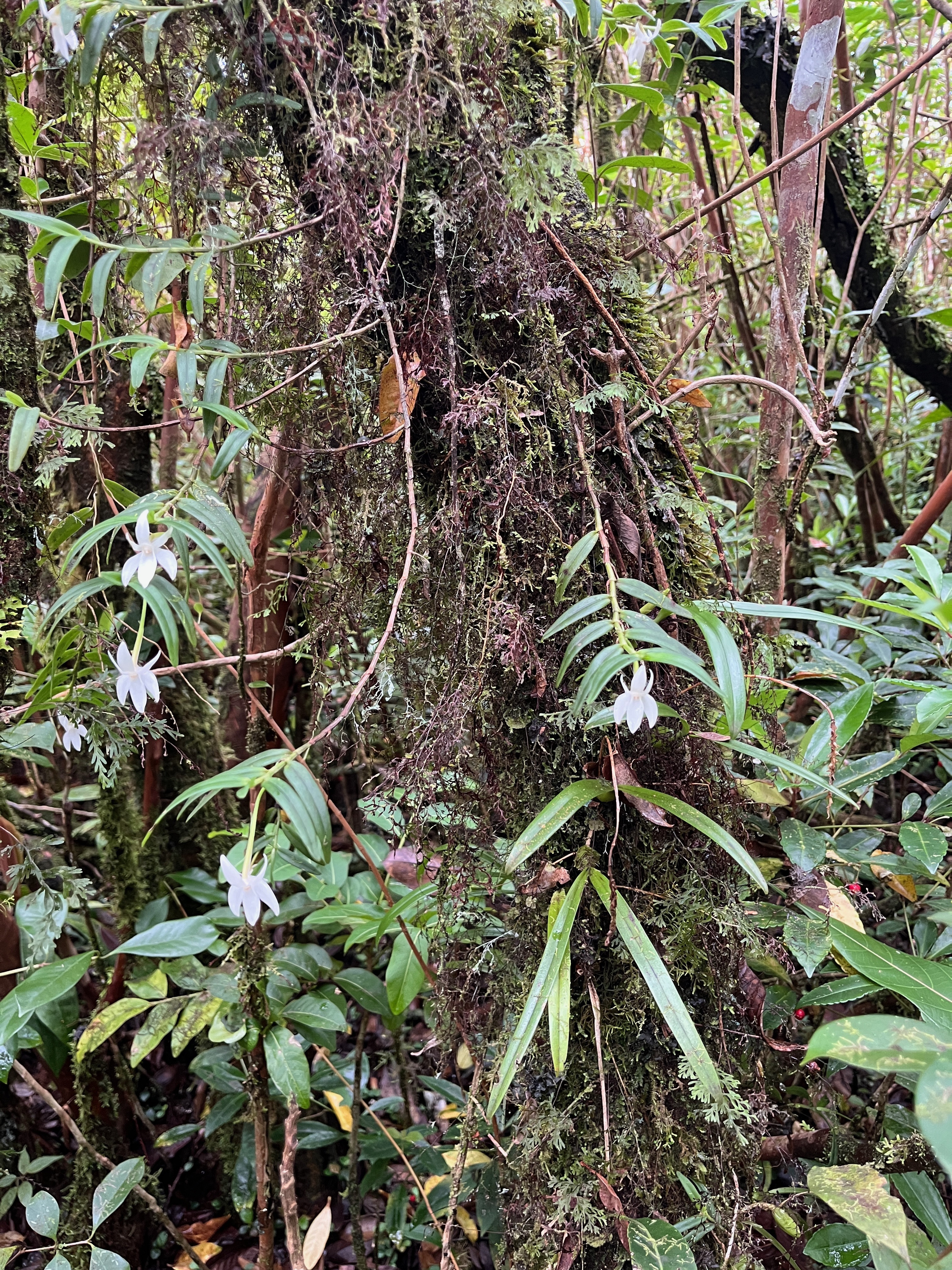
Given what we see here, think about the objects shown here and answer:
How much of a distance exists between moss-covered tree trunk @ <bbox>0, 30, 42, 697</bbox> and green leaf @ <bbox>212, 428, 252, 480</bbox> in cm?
47

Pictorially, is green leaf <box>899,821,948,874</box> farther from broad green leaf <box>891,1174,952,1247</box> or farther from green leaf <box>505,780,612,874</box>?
green leaf <box>505,780,612,874</box>

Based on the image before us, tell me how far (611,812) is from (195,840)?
1170mm

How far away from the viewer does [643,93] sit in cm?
109

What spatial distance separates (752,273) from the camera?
2701 millimetres

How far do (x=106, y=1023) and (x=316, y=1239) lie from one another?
0.48 m

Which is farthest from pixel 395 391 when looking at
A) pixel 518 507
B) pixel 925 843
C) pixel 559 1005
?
pixel 925 843

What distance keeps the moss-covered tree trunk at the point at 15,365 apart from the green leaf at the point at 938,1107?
3.55ft

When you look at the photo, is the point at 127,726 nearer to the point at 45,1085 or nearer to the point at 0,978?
the point at 0,978

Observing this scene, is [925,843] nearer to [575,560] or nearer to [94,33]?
[575,560]

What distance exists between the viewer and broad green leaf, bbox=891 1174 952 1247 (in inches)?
32.8

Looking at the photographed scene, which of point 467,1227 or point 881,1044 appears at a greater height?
point 881,1044

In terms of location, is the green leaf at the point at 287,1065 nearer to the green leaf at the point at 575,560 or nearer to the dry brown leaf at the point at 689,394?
the green leaf at the point at 575,560

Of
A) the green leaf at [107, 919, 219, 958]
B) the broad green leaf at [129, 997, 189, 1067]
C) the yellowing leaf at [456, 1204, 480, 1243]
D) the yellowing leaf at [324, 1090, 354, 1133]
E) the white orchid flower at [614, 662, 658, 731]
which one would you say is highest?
the white orchid flower at [614, 662, 658, 731]

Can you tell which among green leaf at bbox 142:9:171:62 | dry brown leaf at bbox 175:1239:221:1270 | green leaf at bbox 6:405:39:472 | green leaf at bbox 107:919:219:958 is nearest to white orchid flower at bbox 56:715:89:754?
green leaf at bbox 6:405:39:472
